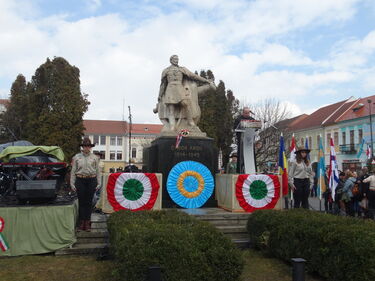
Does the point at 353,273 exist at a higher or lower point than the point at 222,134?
lower

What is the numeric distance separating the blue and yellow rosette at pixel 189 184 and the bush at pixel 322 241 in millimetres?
2922

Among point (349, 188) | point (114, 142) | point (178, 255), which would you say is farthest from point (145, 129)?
point (178, 255)

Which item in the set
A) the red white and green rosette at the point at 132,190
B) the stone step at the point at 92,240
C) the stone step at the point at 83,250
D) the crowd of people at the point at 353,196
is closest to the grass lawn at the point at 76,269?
the stone step at the point at 83,250

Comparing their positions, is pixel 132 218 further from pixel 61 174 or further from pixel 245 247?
pixel 61 174

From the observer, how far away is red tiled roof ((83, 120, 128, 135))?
71750 millimetres

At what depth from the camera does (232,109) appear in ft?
125

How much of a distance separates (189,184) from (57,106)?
91.1 ft

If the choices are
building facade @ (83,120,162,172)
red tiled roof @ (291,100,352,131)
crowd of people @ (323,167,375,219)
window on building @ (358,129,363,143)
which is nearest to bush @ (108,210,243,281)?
crowd of people @ (323,167,375,219)

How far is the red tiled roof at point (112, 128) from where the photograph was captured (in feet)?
236

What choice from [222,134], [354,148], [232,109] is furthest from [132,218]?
[354,148]

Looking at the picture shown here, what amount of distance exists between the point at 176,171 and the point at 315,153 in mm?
40609

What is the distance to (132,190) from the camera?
807cm

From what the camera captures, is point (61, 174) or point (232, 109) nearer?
point (61, 174)

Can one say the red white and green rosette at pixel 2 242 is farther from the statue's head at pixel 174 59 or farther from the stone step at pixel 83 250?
the statue's head at pixel 174 59
